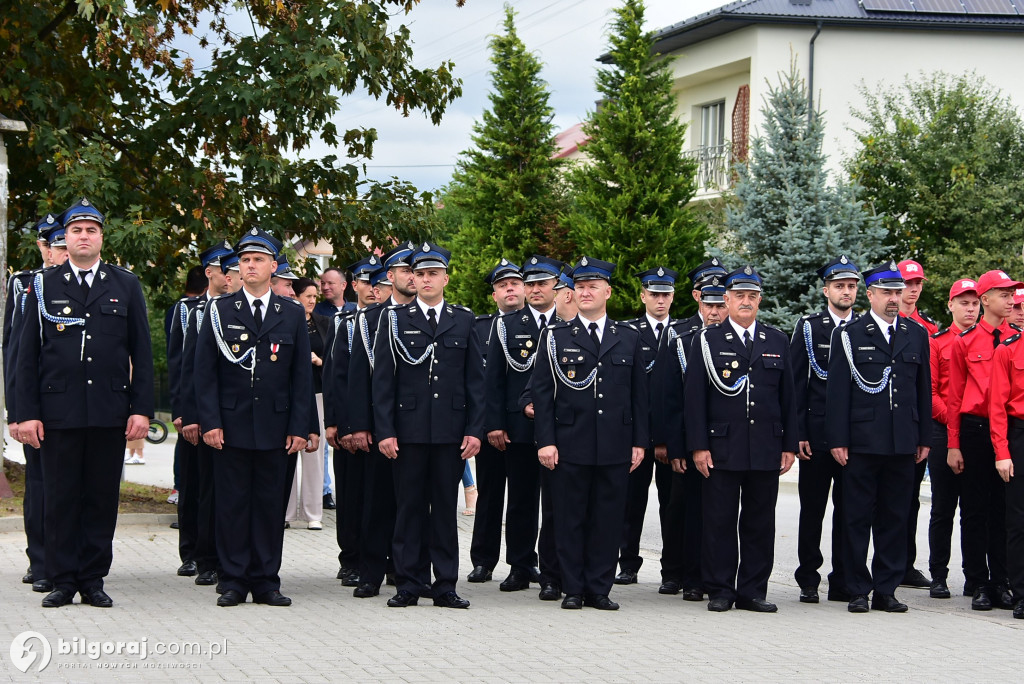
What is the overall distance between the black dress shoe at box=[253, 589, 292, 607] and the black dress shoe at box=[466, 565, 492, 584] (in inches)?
69.0

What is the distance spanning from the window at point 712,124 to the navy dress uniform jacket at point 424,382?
970 inches

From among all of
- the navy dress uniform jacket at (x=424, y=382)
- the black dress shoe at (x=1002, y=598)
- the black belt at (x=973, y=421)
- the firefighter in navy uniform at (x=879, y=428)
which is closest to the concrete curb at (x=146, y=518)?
the navy dress uniform jacket at (x=424, y=382)

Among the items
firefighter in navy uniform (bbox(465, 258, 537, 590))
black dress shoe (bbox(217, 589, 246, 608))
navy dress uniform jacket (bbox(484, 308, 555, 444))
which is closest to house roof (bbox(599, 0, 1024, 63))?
firefighter in navy uniform (bbox(465, 258, 537, 590))

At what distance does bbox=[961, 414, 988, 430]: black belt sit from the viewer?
945 centimetres

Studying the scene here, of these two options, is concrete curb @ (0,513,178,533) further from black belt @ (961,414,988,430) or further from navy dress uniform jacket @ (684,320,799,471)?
black belt @ (961,414,988,430)

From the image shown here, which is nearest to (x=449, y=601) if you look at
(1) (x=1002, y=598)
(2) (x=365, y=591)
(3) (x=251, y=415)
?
(2) (x=365, y=591)

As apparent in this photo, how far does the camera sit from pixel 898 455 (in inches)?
357

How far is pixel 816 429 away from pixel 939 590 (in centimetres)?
162

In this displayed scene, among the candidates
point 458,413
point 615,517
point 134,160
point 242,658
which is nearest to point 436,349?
point 458,413

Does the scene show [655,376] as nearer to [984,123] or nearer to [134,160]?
[134,160]

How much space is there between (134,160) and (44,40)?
1.57 metres

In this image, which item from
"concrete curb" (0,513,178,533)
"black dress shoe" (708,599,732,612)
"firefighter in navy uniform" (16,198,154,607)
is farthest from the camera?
"concrete curb" (0,513,178,533)

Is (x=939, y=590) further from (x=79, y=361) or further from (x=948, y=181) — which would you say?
(x=948, y=181)

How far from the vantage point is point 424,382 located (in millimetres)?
8789
